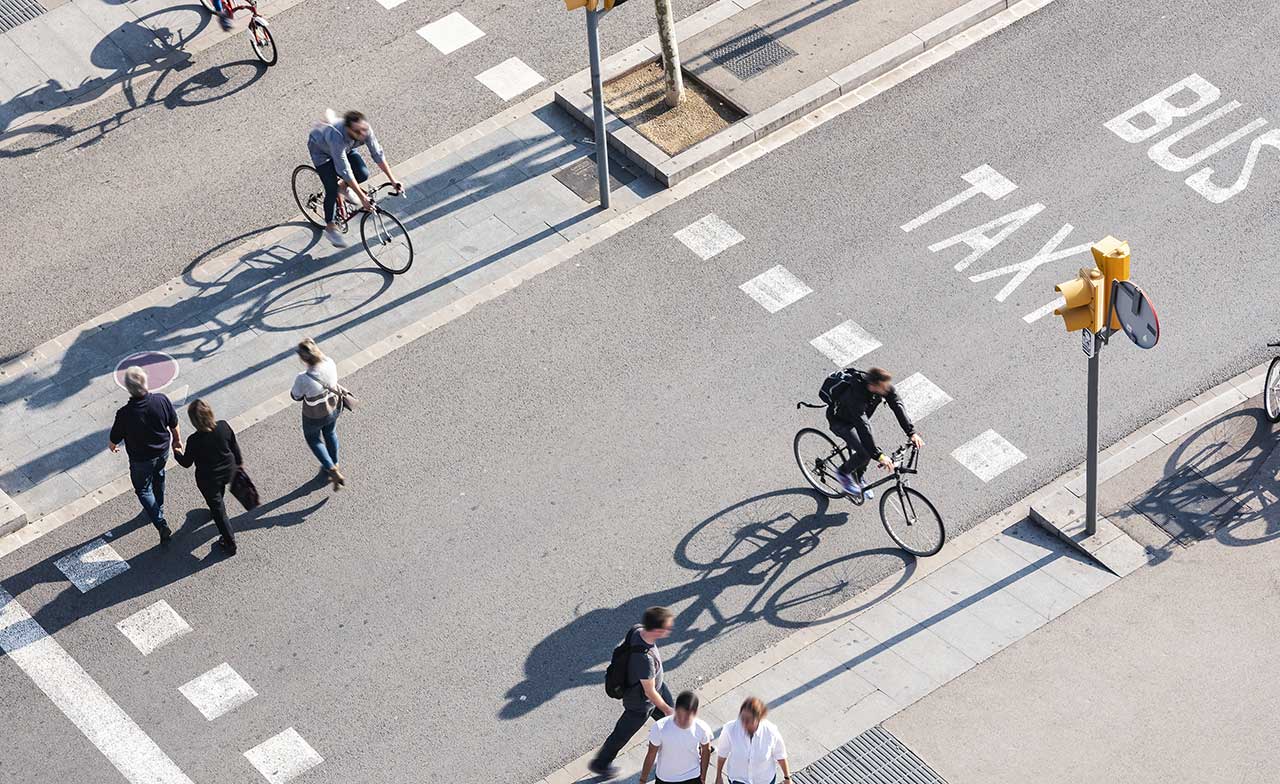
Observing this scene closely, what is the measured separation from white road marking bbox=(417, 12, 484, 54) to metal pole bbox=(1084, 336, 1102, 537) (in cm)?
868

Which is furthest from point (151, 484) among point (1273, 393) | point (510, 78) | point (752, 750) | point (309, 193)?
point (1273, 393)

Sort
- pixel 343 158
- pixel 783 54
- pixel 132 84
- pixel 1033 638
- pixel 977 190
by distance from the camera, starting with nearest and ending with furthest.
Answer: pixel 1033 638 < pixel 343 158 < pixel 977 190 < pixel 783 54 < pixel 132 84

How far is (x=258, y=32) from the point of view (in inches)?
758

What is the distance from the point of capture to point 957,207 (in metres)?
17.4

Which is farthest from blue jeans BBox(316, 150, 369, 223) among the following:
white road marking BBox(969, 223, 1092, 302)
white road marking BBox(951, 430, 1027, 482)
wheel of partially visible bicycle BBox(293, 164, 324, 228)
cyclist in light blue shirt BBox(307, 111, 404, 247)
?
white road marking BBox(951, 430, 1027, 482)

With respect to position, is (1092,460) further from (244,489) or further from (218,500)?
(218,500)

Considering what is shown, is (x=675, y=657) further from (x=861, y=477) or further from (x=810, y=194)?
(x=810, y=194)

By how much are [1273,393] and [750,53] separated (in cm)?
696

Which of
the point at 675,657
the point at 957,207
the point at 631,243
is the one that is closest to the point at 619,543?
the point at 675,657

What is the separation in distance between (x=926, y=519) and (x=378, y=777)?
4845 mm

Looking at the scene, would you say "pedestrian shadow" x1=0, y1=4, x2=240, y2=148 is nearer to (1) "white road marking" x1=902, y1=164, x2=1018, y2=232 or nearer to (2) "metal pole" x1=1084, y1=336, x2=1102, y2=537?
(1) "white road marking" x1=902, y1=164, x2=1018, y2=232

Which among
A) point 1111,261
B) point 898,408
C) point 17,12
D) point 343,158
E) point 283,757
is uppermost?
point 1111,261

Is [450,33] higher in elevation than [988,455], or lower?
higher

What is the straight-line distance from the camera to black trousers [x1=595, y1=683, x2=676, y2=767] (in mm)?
12391
